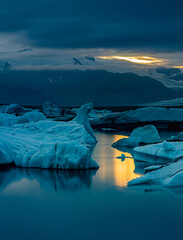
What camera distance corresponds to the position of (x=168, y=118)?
25969mm

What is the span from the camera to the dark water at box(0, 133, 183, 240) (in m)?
5.58

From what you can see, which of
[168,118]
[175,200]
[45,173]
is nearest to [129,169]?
[45,173]

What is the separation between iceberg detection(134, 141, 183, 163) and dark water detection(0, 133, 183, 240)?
84 cm

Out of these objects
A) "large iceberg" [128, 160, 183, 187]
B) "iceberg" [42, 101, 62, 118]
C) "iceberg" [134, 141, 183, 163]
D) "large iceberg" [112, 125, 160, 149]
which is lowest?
"large iceberg" [128, 160, 183, 187]

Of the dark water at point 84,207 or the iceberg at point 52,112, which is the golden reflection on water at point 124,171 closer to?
the dark water at point 84,207

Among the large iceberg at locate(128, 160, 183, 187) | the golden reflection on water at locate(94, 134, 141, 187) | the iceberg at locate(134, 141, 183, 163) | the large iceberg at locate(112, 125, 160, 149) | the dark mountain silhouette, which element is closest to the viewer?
the large iceberg at locate(128, 160, 183, 187)

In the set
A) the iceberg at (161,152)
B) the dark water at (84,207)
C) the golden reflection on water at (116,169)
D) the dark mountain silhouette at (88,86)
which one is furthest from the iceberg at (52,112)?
the dark mountain silhouette at (88,86)

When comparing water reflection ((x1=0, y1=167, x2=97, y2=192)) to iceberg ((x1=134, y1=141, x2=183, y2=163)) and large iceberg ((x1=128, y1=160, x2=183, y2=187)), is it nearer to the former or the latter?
large iceberg ((x1=128, y1=160, x2=183, y2=187))

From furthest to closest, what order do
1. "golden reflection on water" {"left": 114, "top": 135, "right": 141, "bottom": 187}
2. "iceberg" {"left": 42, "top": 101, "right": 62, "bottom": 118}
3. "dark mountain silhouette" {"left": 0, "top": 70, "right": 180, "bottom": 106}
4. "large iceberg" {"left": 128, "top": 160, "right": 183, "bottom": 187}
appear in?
"dark mountain silhouette" {"left": 0, "top": 70, "right": 180, "bottom": 106} → "iceberg" {"left": 42, "top": 101, "right": 62, "bottom": 118} → "golden reflection on water" {"left": 114, "top": 135, "right": 141, "bottom": 187} → "large iceberg" {"left": 128, "top": 160, "right": 183, "bottom": 187}

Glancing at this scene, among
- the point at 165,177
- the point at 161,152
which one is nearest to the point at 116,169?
the point at 161,152

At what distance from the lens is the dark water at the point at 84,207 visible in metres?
5.58

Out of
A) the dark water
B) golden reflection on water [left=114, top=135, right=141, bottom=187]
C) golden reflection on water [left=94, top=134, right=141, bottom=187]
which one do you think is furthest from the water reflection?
golden reflection on water [left=114, top=135, right=141, bottom=187]

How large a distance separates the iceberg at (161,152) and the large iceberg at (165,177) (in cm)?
117

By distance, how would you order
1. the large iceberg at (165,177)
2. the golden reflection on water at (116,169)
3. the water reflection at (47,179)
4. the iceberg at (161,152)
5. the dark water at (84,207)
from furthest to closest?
the iceberg at (161,152) < the golden reflection on water at (116,169) < the water reflection at (47,179) < the large iceberg at (165,177) < the dark water at (84,207)
